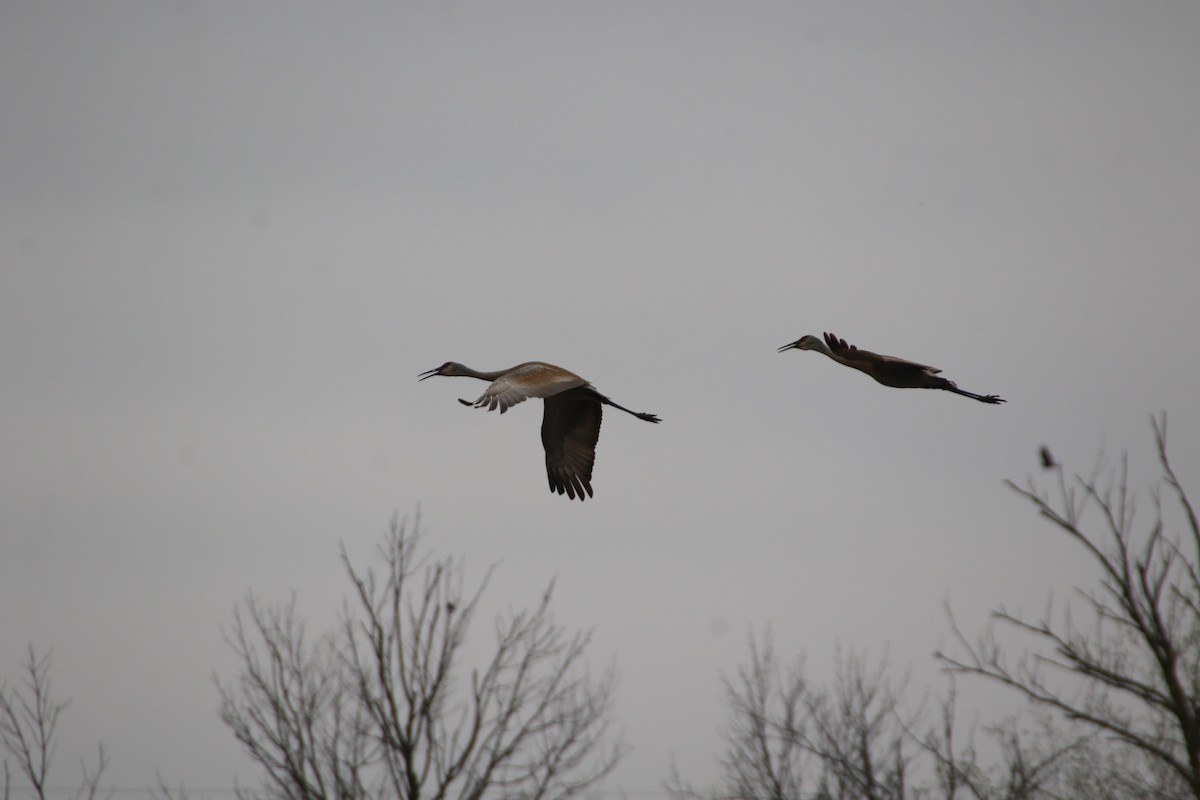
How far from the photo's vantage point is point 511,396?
11.3 metres

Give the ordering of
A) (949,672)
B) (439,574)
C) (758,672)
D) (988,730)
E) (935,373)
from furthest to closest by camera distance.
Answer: (758,672)
(988,730)
(439,574)
(935,373)
(949,672)

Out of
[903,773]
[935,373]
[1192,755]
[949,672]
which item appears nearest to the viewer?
[1192,755]

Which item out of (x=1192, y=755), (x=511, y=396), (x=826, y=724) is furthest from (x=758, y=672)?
(x=1192, y=755)

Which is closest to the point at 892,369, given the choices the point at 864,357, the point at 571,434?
the point at 864,357

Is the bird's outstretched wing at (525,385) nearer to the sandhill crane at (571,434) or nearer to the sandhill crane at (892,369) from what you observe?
the sandhill crane at (571,434)

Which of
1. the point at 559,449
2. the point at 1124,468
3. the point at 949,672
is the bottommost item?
the point at 949,672

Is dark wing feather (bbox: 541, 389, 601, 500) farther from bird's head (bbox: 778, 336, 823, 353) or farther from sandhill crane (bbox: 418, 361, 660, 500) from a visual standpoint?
bird's head (bbox: 778, 336, 823, 353)

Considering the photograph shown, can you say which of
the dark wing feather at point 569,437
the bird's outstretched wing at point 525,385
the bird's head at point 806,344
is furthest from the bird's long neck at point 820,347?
the dark wing feather at point 569,437

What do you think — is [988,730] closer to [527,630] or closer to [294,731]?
[527,630]

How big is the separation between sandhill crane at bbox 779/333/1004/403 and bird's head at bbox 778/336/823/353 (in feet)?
2.36

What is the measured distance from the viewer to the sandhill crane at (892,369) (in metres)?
Answer: 10.7

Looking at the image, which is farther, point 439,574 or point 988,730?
point 988,730

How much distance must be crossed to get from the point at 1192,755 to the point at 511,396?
238 inches

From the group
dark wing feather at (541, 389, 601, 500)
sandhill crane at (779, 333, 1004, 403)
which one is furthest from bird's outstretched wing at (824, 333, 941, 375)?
dark wing feather at (541, 389, 601, 500)
